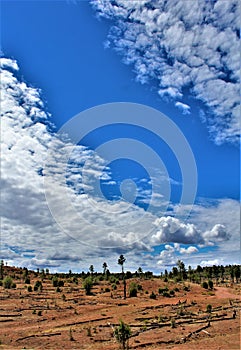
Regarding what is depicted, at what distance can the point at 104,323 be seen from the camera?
35688 mm

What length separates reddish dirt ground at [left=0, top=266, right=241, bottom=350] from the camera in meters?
26.7

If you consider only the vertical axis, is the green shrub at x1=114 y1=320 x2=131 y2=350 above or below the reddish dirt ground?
above

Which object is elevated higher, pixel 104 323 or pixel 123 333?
pixel 123 333

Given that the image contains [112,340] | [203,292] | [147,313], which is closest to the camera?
[112,340]

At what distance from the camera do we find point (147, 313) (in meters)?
42.7

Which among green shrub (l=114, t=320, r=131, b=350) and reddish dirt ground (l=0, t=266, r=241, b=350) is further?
reddish dirt ground (l=0, t=266, r=241, b=350)

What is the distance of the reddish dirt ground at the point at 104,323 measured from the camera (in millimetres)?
26702

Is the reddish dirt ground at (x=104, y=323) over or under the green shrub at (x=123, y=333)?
under

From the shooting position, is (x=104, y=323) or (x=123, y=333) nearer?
(x=123, y=333)

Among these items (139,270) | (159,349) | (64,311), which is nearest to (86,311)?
(64,311)

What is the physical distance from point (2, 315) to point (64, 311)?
25.2 feet

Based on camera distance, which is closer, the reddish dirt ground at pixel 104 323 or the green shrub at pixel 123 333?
the green shrub at pixel 123 333

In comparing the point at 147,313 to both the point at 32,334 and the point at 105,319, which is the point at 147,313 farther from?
the point at 32,334

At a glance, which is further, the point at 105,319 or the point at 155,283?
the point at 155,283
